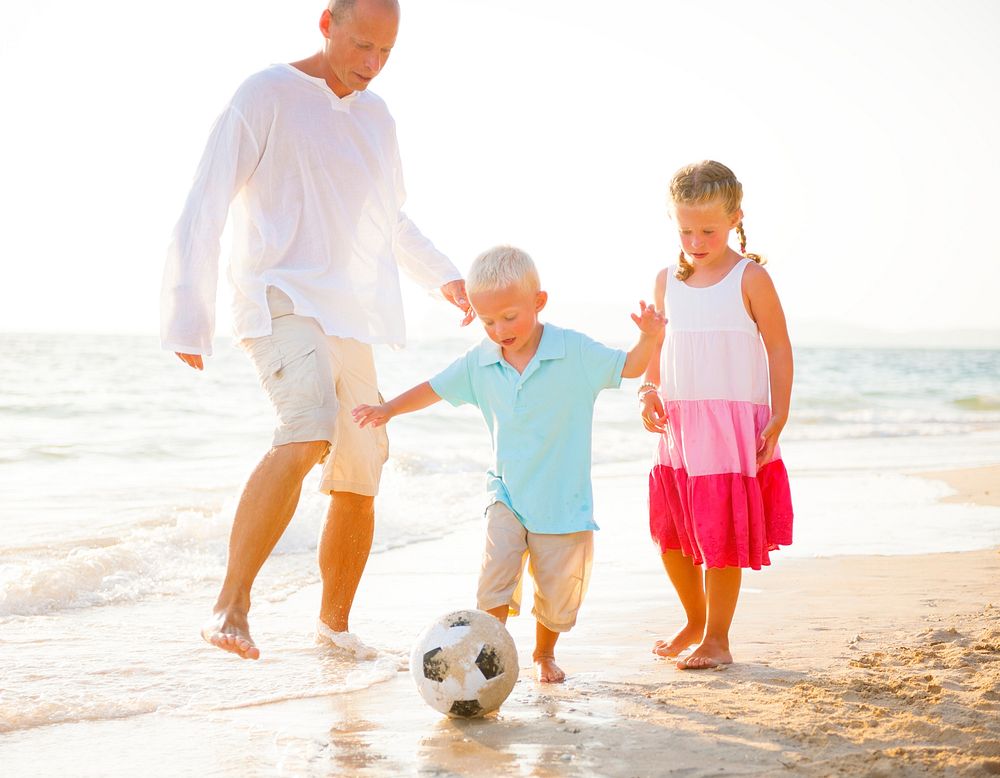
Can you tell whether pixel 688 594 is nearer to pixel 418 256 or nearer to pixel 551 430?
pixel 551 430

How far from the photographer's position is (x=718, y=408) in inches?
162

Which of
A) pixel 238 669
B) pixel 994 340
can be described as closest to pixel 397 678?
pixel 238 669

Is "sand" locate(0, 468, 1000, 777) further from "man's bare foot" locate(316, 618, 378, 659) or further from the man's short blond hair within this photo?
the man's short blond hair

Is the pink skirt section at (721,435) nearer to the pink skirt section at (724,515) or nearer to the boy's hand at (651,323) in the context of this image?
the pink skirt section at (724,515)

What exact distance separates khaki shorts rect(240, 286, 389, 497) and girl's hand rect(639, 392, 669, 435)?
1.01 meters

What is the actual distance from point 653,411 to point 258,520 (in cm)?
147

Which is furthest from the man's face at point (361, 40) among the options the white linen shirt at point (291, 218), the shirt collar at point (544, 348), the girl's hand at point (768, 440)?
the girl's hand at point (768, 440)

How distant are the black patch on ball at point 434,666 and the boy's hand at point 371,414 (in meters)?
0.89

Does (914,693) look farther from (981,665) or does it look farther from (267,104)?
(267,104)

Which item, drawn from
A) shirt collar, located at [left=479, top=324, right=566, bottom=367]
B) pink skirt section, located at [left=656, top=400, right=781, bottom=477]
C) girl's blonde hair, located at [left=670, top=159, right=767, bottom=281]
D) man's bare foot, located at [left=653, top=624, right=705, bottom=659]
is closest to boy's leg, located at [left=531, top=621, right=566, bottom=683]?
man's bare foot, located at [left=653, top=624, right=705, bottom=659]

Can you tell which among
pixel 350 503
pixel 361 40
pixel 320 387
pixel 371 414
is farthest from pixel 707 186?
pixel 350 503

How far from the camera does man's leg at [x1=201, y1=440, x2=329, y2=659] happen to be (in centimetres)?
364

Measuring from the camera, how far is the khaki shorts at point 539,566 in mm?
3730

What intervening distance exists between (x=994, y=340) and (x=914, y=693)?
82949mm
